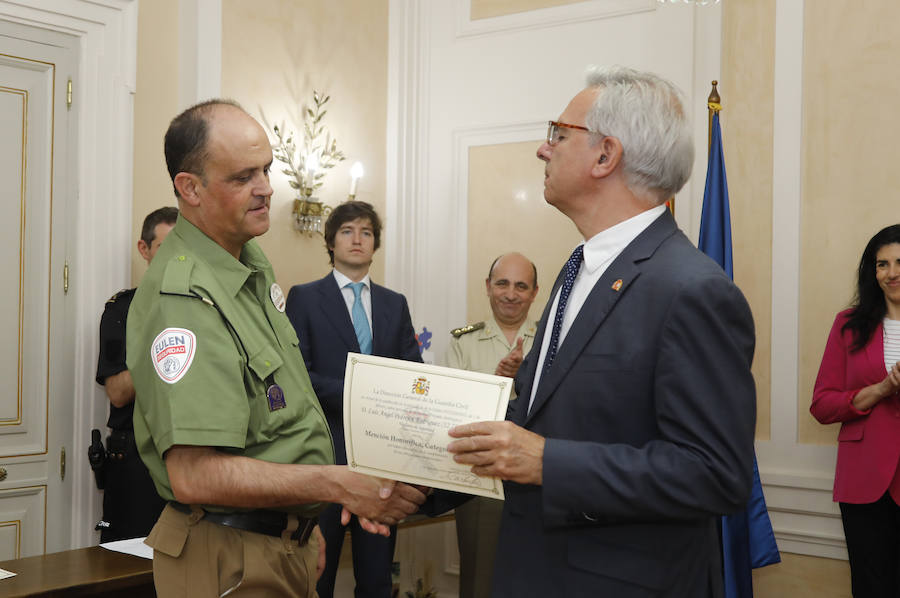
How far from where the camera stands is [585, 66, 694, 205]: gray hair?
60.7 inches

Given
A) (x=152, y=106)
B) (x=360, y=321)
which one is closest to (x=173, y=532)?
(x=360, y=321)

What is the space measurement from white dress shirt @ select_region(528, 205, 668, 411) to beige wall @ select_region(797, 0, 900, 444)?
2.62m

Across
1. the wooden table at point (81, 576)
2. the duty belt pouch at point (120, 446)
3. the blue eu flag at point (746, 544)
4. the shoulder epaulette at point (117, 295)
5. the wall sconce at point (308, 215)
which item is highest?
the wall sconce at point (308, 215)

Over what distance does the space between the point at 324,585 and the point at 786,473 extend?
214 cm

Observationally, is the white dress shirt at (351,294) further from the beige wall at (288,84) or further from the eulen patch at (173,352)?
the eulen patch at (173,352)

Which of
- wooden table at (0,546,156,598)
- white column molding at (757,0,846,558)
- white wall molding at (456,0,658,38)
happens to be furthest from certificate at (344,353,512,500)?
white wall molding at (456,0,658,38)

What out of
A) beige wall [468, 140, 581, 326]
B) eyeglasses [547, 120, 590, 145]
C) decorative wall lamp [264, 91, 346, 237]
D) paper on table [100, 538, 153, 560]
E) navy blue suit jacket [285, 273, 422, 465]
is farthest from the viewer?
beige wall [468, 140, 581, 326]

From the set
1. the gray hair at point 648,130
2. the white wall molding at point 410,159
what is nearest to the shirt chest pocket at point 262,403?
the gray hair at point 648,130

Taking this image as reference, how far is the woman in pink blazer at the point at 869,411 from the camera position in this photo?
331cm

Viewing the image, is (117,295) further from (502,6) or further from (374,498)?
(502,6)

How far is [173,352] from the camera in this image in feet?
5.06

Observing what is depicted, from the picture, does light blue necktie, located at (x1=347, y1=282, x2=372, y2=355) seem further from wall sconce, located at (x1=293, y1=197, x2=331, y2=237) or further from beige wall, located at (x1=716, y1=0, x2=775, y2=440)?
beige wall, located at (x1=716, y1=0, x2=775, y2=440)

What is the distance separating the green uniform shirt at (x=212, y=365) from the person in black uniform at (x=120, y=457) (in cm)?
148

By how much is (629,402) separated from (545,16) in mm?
3725
